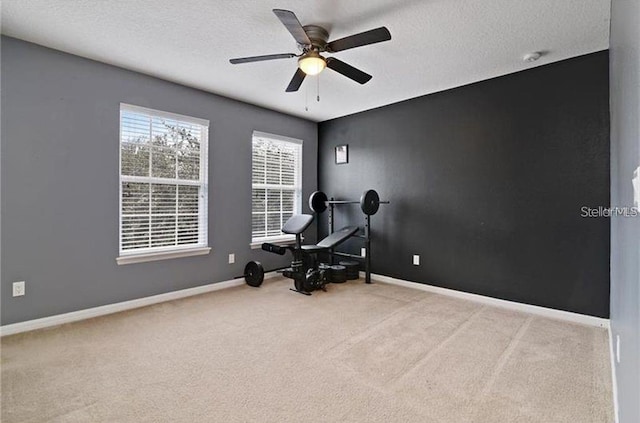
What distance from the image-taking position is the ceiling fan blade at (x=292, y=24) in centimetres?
191

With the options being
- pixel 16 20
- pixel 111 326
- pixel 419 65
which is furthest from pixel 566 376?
pixel 16 20

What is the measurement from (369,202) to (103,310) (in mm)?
3309

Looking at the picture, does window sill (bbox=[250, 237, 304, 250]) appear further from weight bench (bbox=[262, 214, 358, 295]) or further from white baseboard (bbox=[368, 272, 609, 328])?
white baseboard (bbox=[368, 272, 609, 328])

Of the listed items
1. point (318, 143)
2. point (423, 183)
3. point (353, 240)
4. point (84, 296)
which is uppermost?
point (318, 143)

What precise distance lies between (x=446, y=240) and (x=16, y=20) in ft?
15.3

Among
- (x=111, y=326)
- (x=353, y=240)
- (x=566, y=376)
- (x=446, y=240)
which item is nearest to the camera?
(x=566, y=376)

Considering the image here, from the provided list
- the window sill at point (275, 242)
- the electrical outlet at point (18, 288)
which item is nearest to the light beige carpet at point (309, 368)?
the electrical outlet at point (18, 288)

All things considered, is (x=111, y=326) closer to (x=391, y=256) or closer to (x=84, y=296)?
(x=84, y=296)

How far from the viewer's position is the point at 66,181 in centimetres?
299

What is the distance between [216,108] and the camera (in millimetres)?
4141

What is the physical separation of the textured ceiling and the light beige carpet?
2.56 meters

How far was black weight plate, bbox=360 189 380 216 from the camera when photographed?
14.0 feet

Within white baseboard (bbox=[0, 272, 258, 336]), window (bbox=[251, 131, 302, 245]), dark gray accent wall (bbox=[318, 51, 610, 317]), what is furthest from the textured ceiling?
white baseboard (bbox=[0, 272, 258, 336])

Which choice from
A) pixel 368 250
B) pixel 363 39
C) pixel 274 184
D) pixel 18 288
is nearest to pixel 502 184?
pixel 368 250
